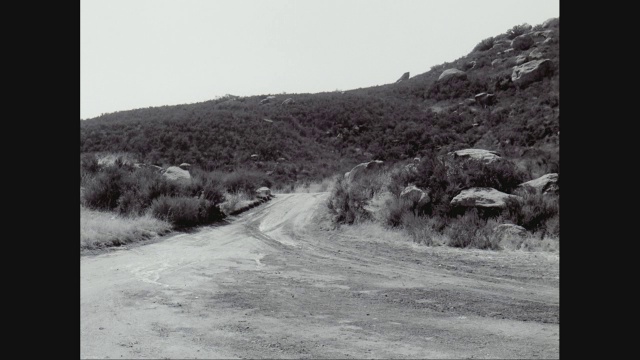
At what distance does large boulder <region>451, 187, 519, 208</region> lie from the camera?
12.7 metres

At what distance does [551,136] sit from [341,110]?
26620mm

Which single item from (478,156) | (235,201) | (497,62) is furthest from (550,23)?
(235,201)

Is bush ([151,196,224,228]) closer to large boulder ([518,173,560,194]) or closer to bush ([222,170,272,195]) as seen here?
bush ([222,170,272,195])

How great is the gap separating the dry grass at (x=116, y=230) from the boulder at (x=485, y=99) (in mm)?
35500

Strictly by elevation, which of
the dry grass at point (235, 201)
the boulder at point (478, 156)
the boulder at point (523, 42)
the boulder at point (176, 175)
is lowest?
the dry grass at point (235, 201)

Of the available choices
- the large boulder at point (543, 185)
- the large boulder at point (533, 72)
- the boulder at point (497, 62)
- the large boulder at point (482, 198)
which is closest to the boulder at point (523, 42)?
the boulder at point (497, 62)

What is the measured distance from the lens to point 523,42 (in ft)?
162

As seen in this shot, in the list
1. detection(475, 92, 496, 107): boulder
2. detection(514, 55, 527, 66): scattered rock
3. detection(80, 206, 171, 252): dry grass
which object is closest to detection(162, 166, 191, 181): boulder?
detection(80, 206, 171, 252): dry grass

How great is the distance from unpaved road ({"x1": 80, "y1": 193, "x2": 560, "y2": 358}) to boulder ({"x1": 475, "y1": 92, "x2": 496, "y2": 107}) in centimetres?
3439

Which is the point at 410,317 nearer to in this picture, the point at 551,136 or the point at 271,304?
the point at 271,304

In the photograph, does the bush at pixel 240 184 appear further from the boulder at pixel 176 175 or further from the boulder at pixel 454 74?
the boulder at pixel 454 74

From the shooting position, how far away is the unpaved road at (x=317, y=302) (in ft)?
16.4
